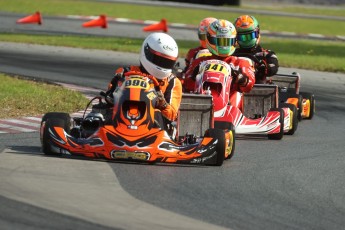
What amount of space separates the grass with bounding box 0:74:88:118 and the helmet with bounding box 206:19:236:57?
1.99 m

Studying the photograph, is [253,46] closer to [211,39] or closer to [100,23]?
[211,39]

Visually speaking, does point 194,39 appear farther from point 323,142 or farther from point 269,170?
point 269,170

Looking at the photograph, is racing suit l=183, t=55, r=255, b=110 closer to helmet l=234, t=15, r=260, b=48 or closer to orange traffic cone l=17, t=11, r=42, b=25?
helmet l=234, t=15, r=260, b=48

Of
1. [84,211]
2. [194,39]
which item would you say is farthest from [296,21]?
[84,211]

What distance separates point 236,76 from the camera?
12.2 metres

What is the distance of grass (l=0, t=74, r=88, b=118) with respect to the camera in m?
13.0

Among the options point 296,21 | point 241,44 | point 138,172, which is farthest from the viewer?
point 296,21

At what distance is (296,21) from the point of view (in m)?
36.7

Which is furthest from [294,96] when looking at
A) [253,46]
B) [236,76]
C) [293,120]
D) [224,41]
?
[236,76]

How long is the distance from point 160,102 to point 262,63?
4.33 m

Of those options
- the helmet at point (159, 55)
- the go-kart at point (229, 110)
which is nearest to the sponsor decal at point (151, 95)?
the helmet at point (159, 55)

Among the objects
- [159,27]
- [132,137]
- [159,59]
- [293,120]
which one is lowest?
[159,27]

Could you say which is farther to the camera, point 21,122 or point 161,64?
point 21,122

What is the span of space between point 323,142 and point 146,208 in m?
4.67
